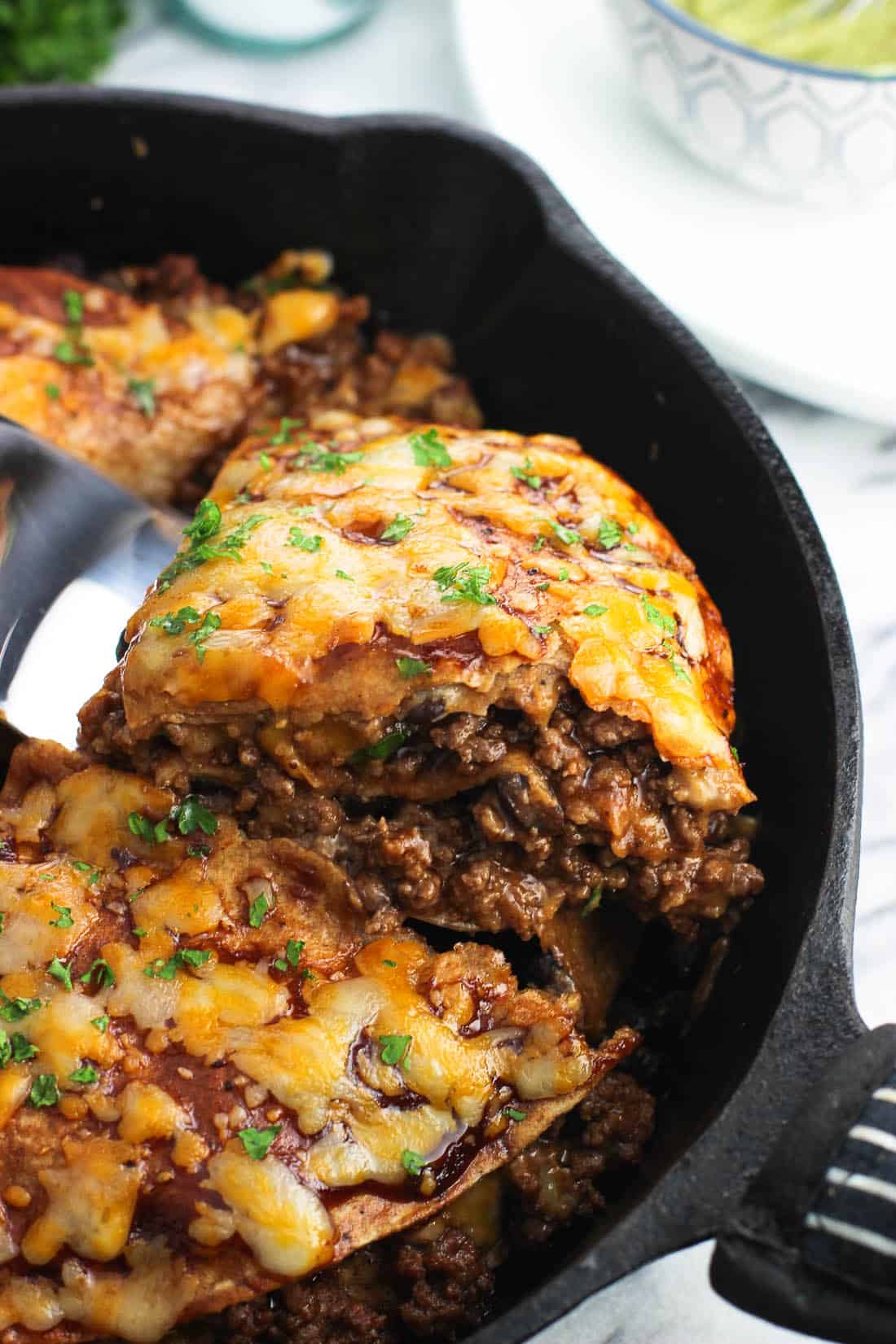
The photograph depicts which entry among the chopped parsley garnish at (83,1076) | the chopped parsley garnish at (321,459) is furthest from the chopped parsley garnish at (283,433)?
the chopped parsley garnish at (83,1076)

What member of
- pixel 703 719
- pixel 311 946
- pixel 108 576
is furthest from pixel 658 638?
pixel 108 576

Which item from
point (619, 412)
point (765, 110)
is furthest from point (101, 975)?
point (765, 110)

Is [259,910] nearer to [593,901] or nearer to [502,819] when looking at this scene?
[502,819]

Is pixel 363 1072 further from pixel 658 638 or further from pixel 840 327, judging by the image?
pixel 840 327

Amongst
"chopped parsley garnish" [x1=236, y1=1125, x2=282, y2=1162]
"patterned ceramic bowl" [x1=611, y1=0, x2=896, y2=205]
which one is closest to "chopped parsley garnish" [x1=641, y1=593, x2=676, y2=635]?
"chopped parsley garnish" [x1=236, y1=1125, x2=282, y2=1162]

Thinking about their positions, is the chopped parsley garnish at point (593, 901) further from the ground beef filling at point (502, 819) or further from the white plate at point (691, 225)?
the white plate at point (691, 225)

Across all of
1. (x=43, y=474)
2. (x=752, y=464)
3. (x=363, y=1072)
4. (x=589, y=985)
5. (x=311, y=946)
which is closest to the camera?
(x=363, y=1072)
